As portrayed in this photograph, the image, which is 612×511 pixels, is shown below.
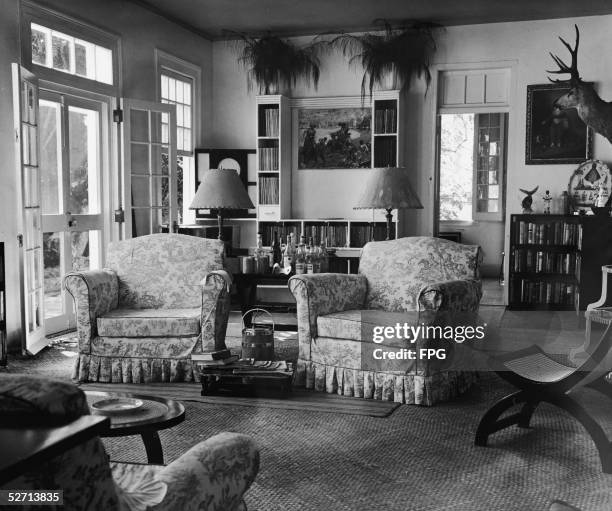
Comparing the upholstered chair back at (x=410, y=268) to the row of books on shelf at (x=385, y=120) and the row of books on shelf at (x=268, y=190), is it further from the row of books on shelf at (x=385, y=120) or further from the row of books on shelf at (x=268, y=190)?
the row of books on shelf at (x=268, y=190)

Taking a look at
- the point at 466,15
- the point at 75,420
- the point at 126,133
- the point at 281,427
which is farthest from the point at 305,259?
the point at 75,420

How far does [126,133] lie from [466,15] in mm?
3716

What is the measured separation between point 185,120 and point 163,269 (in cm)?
379

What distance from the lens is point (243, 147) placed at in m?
8.84

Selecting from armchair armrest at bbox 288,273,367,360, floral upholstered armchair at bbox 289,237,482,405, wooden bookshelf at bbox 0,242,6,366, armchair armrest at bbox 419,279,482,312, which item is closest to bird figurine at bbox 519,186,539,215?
floral upholstered armchair at bbox 289,237,482,405

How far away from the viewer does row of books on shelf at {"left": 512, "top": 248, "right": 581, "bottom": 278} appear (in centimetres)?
761

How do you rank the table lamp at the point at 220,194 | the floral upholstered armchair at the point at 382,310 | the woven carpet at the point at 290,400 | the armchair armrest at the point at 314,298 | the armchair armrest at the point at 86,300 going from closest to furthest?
the woven carpet at the point at 290,400 → the floral upholstered armchair at the point at 382,310 → the armchair armrest at the point at 314,298 → the armchair armrest at the point at 86,300 → the table lamp at the point at 220,194

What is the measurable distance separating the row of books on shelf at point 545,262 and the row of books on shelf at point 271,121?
9.74 ft

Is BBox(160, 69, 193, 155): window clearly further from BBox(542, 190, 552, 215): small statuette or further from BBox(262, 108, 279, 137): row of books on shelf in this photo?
BBox(542, 190, 552, 215): small statuette

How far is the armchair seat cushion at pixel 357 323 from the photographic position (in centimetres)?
422

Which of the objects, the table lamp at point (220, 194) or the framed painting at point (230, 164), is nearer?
the table lamp at point (220, 194)

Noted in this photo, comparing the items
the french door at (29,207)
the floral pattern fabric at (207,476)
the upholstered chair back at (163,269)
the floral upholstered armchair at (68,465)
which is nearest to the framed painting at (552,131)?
the upholstered chair back at (163,269)

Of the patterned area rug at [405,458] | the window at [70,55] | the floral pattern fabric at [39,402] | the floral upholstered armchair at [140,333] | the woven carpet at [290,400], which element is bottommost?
the woven carpet at [290,400]

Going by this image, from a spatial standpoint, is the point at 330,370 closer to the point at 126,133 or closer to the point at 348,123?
the point at 126,133
